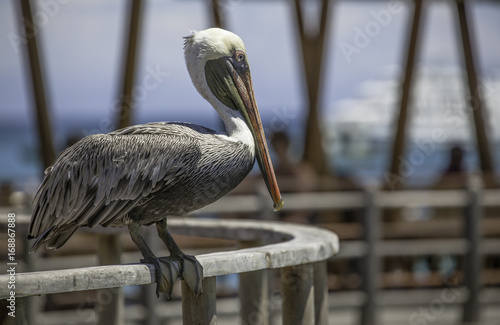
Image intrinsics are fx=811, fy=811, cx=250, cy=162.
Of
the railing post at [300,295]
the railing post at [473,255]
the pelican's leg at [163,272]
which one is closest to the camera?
the pelican's leg at [163,272]

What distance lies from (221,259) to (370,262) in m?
4.50

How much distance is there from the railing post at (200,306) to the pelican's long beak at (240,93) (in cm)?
48

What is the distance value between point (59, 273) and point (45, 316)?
13.7ft

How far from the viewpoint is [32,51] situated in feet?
21.4

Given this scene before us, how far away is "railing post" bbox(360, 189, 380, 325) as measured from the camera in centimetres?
682

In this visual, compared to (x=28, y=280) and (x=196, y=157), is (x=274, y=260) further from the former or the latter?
(x=28, y=280)

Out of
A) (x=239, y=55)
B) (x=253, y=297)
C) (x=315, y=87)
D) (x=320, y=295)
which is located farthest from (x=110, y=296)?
(x=315, y=87)

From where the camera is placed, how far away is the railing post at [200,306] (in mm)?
2551

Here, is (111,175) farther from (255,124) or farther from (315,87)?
(315,87)

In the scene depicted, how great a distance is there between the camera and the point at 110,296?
3.70 meters

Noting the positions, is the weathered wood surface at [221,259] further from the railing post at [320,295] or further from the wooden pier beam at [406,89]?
the wooden pier beam at [406,89]

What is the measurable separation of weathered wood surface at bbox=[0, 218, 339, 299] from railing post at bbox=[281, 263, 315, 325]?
0.33 ft

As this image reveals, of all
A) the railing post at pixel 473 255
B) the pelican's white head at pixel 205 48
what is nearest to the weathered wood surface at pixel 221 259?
the pelican's white head at pixel 205 48

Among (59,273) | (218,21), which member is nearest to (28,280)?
(59,273)
